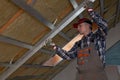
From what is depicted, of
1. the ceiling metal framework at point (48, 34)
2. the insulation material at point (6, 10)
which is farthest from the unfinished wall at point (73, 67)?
the insulation material at point (6, 10)

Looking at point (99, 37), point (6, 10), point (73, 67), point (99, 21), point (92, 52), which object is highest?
point (6, 10)

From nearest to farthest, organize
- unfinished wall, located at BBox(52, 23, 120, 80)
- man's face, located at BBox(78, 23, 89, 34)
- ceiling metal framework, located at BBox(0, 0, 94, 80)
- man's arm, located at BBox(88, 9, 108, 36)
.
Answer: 1. man's arm, located at BBox(88, 9, 108, 36)
2. man's face, located at BBox(78, 23, 89, 34)
3. ceiling metal framework, located at BBox(0, 0, 94, 80)
4. unfinished wall, located at BBox(52, 23, 120, 80)

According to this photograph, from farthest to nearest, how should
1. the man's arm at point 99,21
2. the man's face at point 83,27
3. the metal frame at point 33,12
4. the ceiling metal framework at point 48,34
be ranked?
the ceiling metal framework at point 48,34
the man's face at point 83,27
the man's arm at point 99,21
the metal frame at point 33,12

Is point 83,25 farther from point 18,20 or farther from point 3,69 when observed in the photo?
point 3,69

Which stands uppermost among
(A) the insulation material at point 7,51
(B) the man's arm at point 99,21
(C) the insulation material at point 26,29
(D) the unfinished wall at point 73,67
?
(C) the insulation material at point 26,29

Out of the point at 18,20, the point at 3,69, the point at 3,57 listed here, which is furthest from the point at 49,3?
the point at 3,69

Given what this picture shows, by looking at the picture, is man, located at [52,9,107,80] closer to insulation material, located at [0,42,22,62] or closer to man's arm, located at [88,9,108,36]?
man's arm, located at [88,9,108,36]

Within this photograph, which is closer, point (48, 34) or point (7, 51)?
point (7, 51)

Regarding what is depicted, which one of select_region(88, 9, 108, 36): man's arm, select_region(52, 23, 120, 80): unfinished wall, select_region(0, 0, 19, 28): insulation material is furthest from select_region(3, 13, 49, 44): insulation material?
select_region(52, 23, 120, 80): unfinished wall

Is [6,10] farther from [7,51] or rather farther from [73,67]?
[73,67]

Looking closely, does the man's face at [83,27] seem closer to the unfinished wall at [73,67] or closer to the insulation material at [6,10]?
the insulation material at [6,10]

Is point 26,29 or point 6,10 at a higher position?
point 6,10

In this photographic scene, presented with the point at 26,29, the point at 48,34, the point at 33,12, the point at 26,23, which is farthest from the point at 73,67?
the point at 33,12

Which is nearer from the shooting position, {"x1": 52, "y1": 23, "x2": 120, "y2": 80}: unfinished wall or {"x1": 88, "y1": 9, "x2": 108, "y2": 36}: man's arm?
{"x1": 88, "y1": 9, "x2": 108, "y2": 36}: man's arm
